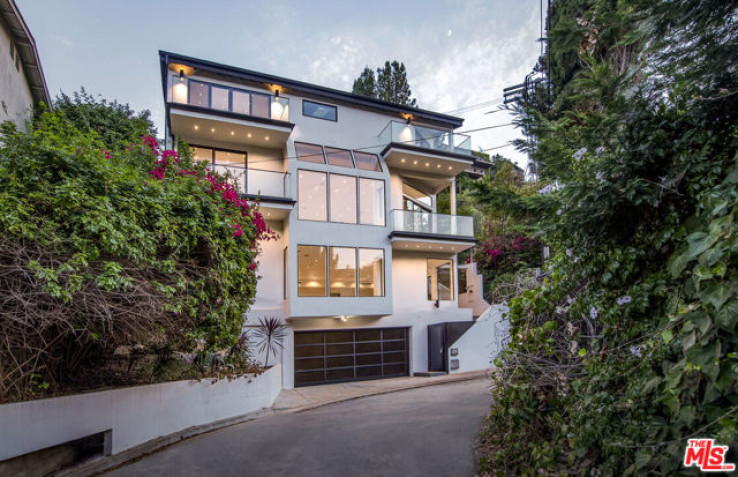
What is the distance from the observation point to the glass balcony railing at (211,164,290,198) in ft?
45.4

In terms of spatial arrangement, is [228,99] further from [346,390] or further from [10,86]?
[346,390]

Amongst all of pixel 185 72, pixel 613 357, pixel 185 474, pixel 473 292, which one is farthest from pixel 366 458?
pixel 473 292

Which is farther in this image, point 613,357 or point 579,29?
point 579,29

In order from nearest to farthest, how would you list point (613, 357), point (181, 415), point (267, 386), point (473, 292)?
point (613, 357) → point (181, 415) → point (267, 386) → point (473, 292)

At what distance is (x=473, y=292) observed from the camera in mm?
19609

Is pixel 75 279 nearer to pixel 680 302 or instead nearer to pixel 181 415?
pixel 181 415

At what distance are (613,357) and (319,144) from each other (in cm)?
1352

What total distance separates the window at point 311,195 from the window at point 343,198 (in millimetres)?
365

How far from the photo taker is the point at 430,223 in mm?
15875

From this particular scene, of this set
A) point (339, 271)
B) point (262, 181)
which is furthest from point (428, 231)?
point (262, 181)

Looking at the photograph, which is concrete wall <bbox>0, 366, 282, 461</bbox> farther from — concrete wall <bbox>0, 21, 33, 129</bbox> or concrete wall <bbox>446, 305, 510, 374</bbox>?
concrete wall <bbox>446, 305, 510, 374</bbox>

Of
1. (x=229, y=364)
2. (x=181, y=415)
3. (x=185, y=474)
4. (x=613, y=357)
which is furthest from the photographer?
(x=229, y=364)

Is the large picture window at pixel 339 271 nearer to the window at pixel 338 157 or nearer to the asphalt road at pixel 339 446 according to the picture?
the window at pixel 338 157

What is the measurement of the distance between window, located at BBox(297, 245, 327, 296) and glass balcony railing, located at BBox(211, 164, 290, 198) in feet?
6.90
